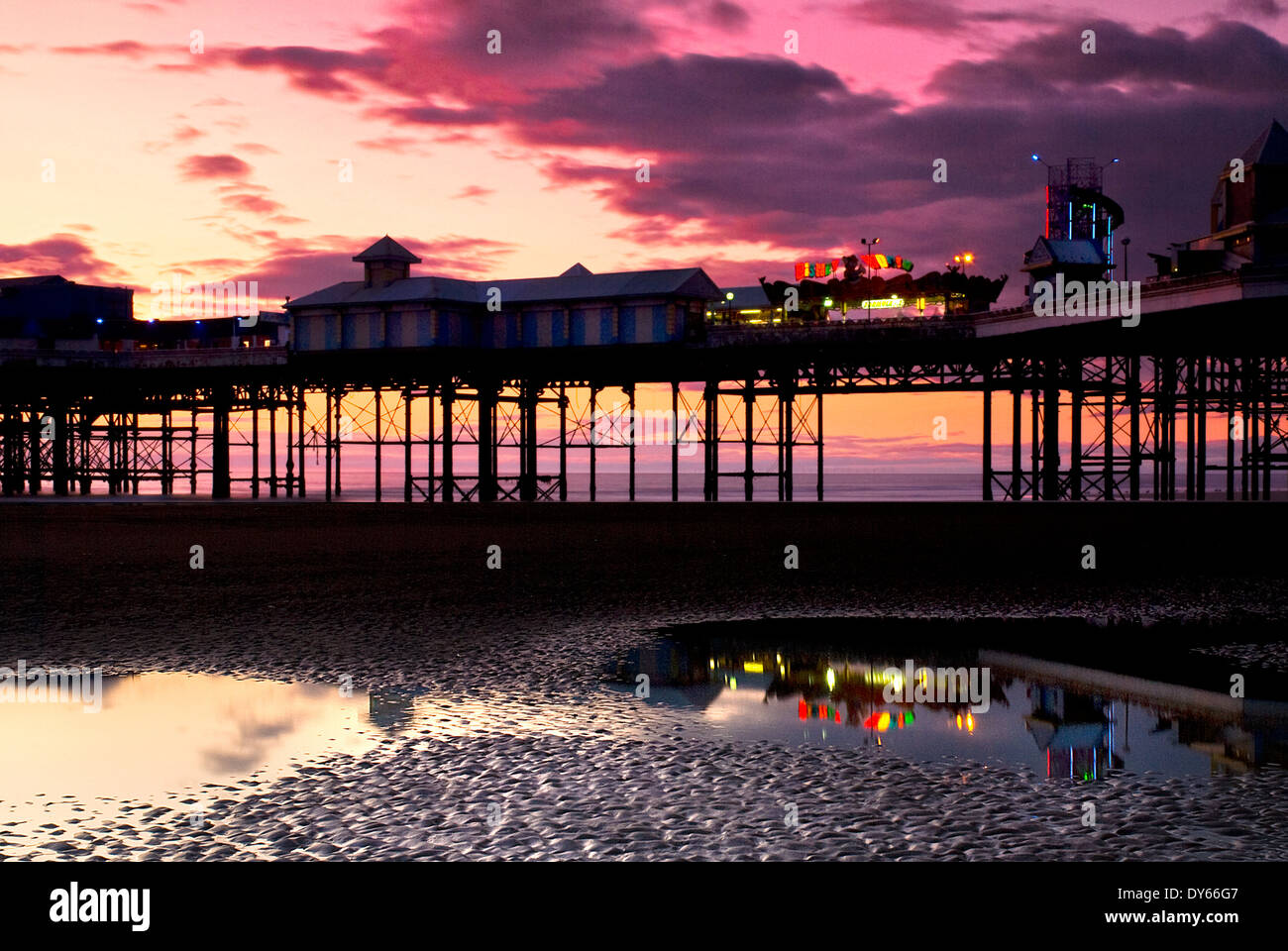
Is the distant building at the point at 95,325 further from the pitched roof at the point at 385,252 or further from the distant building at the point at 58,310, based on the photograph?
the pitched roof at the point at 385,252

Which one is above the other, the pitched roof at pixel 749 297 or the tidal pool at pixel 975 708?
the pitched roof at pixel 749 297

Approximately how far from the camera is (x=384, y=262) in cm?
6481

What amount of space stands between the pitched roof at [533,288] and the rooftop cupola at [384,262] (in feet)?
2.29

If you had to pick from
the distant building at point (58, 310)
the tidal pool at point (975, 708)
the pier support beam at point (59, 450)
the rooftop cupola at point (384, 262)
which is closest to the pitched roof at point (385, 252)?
the rooftop cupola at point (384, 262)

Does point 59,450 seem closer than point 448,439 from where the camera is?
No

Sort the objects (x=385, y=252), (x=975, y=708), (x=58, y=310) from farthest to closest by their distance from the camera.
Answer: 1. (x=58, y=310)
2. (x=385, y=252)
3. (x=975, y=708)

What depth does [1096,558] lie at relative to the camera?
2361 centimetres

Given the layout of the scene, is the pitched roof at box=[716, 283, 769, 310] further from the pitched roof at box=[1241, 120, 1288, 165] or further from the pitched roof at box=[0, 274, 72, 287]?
the pitched roof at box=[0, 274, 72, 287]

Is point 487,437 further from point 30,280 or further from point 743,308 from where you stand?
point 30,280

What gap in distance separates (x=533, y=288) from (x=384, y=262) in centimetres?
862

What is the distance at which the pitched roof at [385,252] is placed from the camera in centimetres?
6462

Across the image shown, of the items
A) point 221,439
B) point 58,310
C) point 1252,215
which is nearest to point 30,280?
point 58,310

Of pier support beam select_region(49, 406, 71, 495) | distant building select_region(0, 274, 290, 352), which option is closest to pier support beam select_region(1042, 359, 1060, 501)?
distant building select_region(0, 274, 290, 352)
